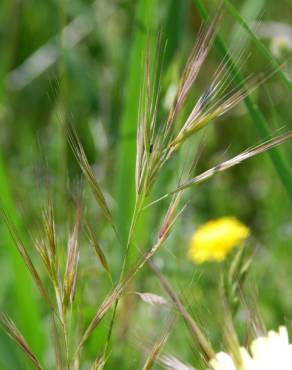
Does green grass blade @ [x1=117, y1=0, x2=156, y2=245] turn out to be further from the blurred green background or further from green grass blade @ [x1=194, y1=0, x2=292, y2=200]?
green grass blade @ [x1=194, y1=0, x2=292, y2=200]

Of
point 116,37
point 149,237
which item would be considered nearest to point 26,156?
point 116,37

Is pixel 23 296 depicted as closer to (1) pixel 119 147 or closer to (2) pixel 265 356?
(1) pixel 119 147

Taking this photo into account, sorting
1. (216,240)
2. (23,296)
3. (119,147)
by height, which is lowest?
(216,240)

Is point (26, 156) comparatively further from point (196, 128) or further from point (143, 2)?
point (196, 128)

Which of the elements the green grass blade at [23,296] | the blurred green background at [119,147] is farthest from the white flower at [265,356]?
the green grass blade at [23,296]

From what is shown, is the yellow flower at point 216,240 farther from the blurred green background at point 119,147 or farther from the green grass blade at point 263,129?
the green grass blade at point 263,129

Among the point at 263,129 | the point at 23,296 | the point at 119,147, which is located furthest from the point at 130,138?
the point at 263,129
